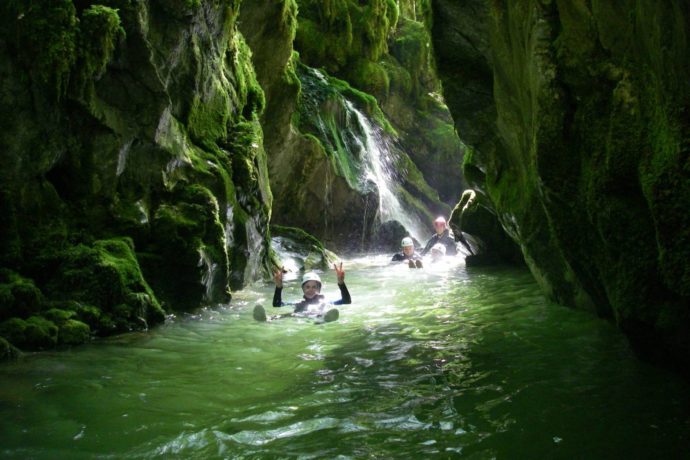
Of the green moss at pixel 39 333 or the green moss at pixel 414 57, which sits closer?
the green moss at pixel 39 333

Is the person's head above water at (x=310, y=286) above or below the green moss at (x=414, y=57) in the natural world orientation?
below

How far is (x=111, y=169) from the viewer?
8.52 metres

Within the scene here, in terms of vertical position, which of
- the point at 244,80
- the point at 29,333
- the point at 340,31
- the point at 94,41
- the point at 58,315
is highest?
the point at 340,31

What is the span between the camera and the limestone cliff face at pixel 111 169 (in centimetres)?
715

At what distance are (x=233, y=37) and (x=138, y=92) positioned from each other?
5.19 metres

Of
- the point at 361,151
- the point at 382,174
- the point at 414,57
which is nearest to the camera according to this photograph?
the point at 361,151

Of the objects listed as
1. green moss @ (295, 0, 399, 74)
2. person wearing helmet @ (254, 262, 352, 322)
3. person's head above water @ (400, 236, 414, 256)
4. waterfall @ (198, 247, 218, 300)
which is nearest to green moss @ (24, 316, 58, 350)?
waterfall @ (198, 247, 218, 300)

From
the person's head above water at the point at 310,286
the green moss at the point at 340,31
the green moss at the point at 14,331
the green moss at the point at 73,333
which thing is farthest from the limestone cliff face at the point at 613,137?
the green moss at the point at 340,31

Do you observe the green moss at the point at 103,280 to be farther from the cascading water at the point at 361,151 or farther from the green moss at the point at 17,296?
the cascading water at the point at 361,151

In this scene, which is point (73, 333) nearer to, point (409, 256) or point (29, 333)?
point (29, 333)

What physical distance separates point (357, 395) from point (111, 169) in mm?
5831

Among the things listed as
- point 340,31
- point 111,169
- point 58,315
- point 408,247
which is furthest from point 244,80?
point 340,31

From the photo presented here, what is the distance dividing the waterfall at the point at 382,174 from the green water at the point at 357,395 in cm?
1613

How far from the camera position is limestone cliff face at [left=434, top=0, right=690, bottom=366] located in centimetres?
344
